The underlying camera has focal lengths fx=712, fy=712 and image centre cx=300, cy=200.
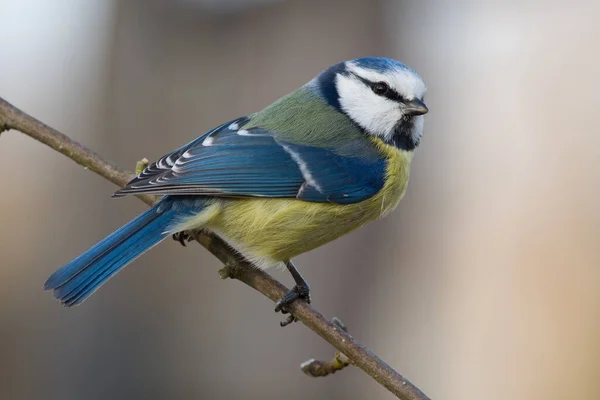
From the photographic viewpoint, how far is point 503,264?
4.94m

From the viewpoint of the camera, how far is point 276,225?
99.7 inches

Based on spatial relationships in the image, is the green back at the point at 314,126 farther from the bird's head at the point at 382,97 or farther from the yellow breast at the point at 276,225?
the yellow breast at the point at 276,225

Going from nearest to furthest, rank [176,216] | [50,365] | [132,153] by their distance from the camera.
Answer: [176,216], [50,365], [132,153]

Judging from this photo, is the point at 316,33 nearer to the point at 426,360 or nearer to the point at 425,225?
the point at 425,225

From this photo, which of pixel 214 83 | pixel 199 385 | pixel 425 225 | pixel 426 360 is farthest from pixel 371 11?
pixel 199 385

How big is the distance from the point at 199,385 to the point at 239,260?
2.81m

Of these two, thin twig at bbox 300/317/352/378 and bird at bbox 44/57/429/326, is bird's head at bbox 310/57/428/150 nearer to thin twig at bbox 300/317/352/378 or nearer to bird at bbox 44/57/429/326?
bird at bbox 44/57/429/326

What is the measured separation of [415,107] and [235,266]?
90 centimetres

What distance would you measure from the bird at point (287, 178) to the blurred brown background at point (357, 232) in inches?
75.4

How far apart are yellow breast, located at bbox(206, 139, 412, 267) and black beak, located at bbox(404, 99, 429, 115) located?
15.7 inches

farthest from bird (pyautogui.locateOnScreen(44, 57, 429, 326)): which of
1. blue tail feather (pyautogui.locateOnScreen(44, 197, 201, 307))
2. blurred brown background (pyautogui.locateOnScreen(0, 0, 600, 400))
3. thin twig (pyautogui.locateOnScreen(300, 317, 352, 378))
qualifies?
blurred brown background (pyautogui.locateOnScreen(0, 0, 600, 400))

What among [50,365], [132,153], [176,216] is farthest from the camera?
[132,153]

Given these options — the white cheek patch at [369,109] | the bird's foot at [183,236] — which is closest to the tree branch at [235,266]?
the bird's foot at [183,236]

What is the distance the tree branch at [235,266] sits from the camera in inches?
80.5
